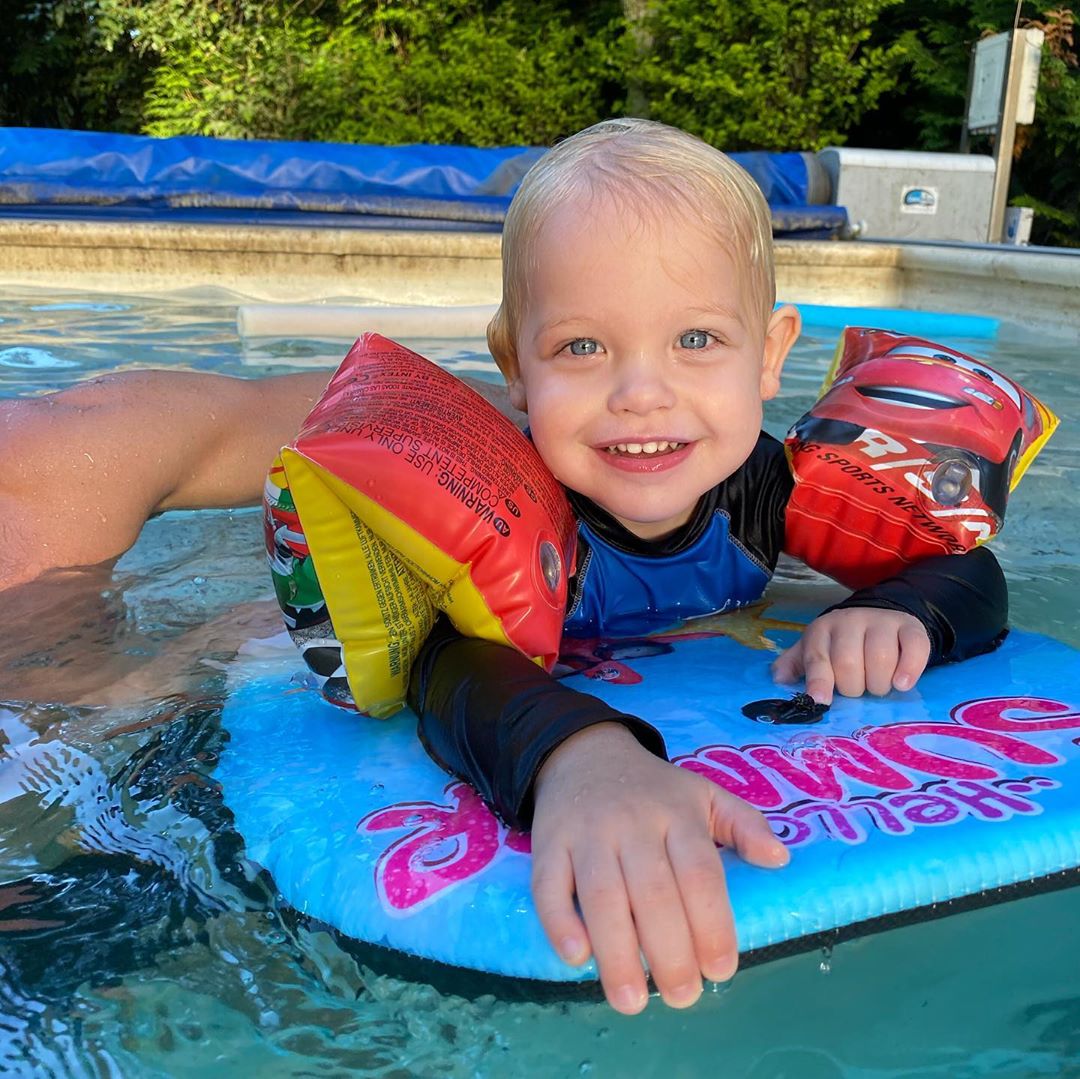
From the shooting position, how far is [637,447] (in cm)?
191

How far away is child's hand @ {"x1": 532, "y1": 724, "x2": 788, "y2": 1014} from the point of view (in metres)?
1.15

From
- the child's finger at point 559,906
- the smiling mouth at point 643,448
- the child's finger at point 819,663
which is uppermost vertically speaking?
the smiling mouth at point 643,448

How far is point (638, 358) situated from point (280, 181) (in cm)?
740

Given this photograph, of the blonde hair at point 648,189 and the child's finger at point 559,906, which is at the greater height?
the blonde hair at point 648,189

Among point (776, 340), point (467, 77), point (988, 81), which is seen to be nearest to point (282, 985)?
point (776, 340)

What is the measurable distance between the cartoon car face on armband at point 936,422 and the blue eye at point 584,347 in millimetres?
579

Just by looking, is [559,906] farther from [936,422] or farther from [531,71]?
[531,71]

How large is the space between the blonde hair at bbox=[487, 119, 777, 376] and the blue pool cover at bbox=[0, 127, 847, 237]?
5.62m

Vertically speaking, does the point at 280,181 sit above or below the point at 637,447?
below

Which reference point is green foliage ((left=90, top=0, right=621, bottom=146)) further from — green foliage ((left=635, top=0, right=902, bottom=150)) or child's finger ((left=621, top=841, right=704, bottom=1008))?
child's finger ((left=621, top=841, right=704, bottom=1008))

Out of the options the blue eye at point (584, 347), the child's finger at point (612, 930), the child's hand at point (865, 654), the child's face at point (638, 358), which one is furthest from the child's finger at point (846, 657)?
the child's finger at point (612, 930)

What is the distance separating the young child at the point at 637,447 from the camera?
144 cm

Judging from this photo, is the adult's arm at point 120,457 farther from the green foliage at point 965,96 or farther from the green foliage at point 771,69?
the green foliage at point 965,96

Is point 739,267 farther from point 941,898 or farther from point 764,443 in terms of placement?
point 941,898
